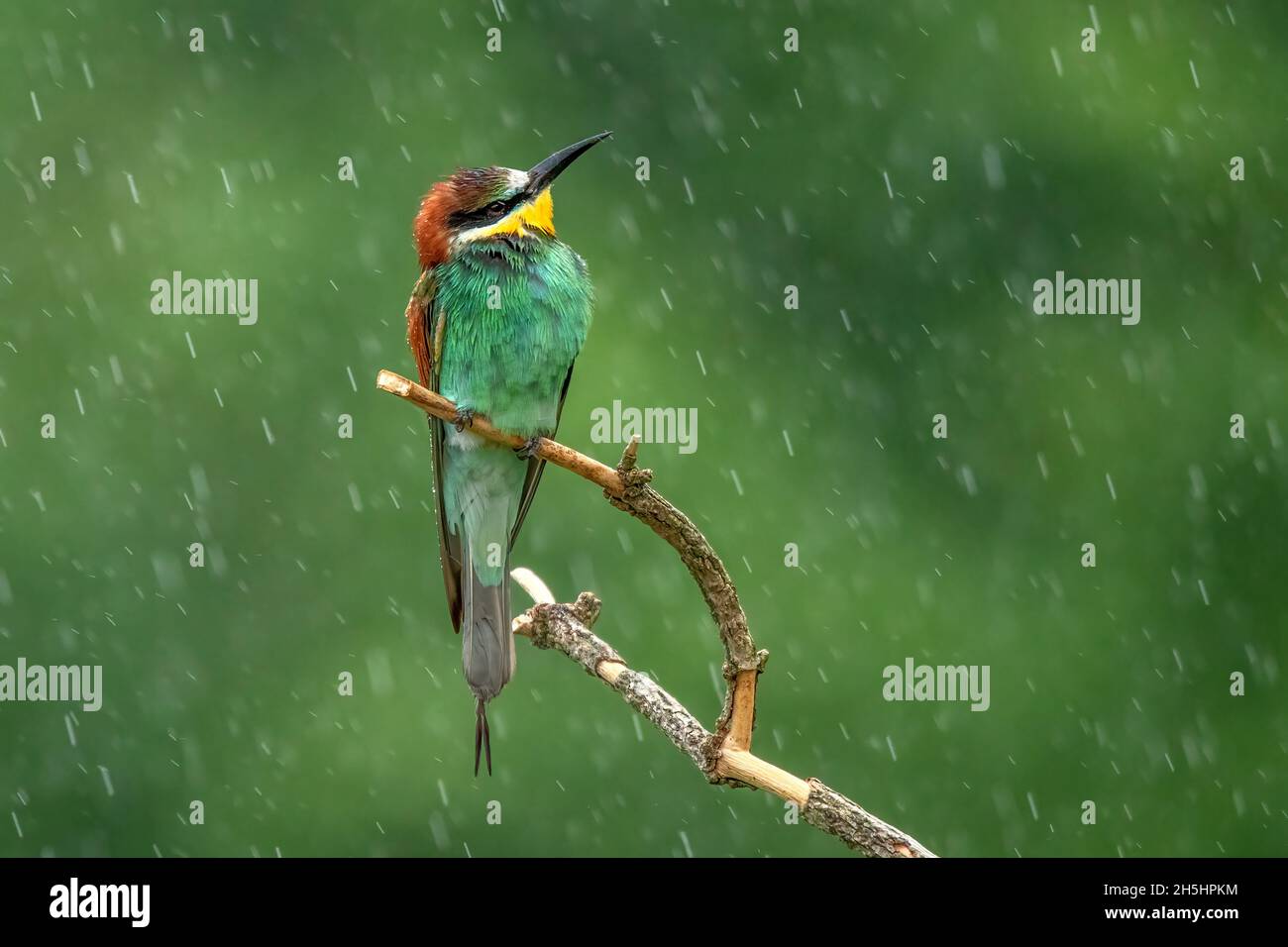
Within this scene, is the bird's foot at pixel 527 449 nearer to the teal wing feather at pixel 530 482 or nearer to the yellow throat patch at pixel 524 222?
the teal wing feather at pixel 530 482

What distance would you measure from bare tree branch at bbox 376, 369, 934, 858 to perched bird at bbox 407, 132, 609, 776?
2.40 ft

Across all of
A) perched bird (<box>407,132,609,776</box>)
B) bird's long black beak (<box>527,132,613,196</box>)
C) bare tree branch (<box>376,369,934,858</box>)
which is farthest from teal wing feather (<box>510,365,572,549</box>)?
bare tree branch (<box>376,369,934,858</box>)

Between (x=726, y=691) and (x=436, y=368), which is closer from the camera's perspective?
(x=726, y=691)

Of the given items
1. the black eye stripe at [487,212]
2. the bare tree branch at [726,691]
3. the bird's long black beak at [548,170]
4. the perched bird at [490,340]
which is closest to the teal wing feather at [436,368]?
the perched bird at [490,340]

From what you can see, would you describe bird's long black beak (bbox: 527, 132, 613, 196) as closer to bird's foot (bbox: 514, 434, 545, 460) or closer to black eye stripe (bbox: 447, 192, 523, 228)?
black eye stripe (bbox: 447, 192, 523, 228)

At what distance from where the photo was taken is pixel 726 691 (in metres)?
3.17

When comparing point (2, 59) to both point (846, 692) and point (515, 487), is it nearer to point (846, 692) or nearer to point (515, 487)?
point (846, 692)

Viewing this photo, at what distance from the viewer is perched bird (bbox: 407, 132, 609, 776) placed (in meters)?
4.35

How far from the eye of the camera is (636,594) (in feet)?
28.2

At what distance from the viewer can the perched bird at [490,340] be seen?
14.3 feet

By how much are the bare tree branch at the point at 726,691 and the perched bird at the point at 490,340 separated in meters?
0.73

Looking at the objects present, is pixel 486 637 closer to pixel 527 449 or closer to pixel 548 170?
pixel 527 449

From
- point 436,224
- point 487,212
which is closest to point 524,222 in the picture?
point 487,212

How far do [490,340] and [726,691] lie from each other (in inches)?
58.4
